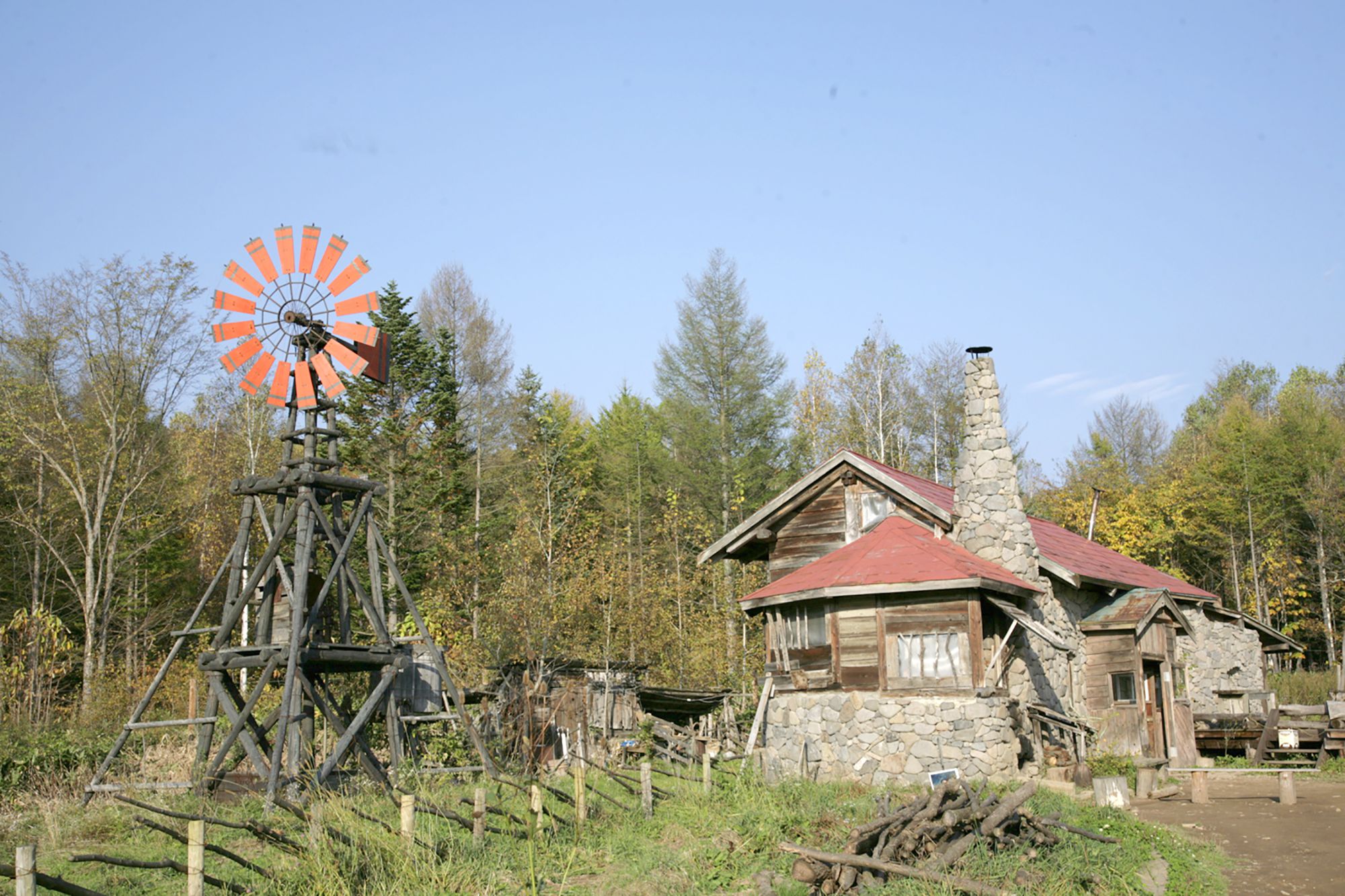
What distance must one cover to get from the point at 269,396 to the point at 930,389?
104ft

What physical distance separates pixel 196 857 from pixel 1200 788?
50.0ft

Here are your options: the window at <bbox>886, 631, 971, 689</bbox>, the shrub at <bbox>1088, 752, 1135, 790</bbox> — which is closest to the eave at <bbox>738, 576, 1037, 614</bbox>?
the window at <bbox>886, 631, 971, 689</bbox>

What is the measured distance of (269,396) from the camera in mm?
18406

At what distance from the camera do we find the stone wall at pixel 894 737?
60.8 feet

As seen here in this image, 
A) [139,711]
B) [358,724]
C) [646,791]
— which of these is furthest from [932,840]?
[139,711]

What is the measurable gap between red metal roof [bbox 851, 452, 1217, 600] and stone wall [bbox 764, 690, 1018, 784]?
4859 mm

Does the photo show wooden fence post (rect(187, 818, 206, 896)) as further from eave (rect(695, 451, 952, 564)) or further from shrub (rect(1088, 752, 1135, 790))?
eave (rect(695, 451, 952, 564))

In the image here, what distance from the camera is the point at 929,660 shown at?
763 inches

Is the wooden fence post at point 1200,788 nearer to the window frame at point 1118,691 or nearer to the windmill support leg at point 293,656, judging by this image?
the window frame at point 1118,691

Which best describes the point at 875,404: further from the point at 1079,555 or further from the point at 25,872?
the point at 25,872

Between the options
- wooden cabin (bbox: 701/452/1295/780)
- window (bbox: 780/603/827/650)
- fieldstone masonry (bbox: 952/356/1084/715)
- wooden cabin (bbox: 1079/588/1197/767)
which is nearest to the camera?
wooden cabin (bbox: 701/452/1295/780)

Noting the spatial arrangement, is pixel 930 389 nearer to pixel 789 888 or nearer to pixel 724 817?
pixel 724 817

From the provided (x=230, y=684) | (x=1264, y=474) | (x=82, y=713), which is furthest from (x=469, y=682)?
(x=1264, y=474)

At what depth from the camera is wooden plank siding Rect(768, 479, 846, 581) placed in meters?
23.7
